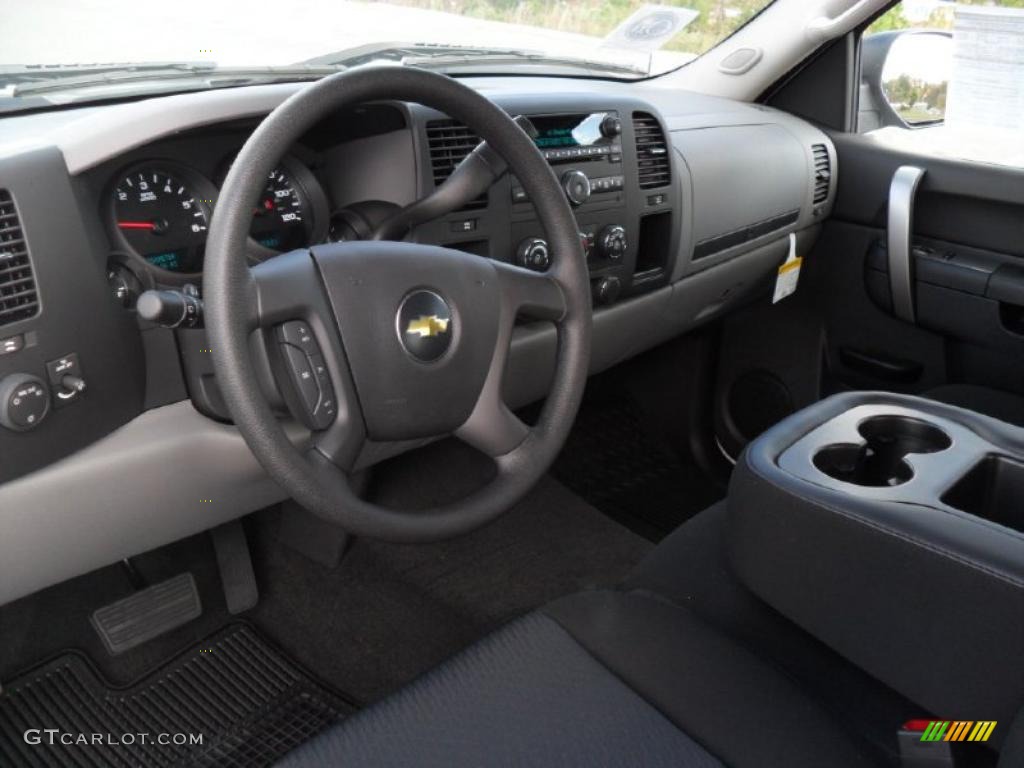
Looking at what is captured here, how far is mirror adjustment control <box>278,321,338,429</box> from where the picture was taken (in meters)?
1.10

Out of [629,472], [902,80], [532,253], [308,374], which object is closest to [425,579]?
[629,472]

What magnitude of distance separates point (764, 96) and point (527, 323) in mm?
1314

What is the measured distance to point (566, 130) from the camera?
175cm

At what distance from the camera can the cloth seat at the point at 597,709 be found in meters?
0.97

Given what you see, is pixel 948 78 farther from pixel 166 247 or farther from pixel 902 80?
pixel 166 247

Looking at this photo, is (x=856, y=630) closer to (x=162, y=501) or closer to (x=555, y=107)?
(x=162, y=501)

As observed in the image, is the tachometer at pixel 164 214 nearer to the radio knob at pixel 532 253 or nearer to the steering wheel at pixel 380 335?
the steering wheel at pixel 380 335

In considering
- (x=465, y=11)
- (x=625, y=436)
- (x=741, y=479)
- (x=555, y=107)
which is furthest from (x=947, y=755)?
(x=625, y=436)

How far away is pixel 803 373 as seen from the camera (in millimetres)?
2566

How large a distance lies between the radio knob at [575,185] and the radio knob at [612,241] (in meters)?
0.10

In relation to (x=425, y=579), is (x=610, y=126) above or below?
above

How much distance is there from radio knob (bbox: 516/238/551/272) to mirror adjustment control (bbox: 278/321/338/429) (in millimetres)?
575

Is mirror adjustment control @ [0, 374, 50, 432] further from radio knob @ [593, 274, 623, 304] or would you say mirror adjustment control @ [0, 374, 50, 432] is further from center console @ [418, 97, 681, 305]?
radio knob @ [593, 274, 623, 304]

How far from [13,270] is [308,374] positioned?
1.09ft
